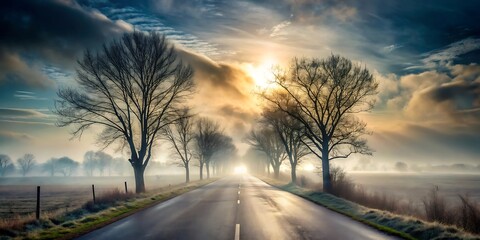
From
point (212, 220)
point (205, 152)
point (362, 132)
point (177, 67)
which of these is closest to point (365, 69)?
point (362, 132)

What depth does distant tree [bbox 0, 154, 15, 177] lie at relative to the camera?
17120 centimetres

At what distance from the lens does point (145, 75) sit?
2886 cm

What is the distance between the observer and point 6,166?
592 feet

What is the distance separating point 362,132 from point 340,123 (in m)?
2.94

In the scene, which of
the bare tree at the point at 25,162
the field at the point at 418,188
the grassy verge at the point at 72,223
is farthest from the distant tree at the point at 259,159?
the bare tree at the point at 25,162

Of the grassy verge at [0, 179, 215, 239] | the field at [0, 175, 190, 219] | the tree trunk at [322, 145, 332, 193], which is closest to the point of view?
the grassy verge at [0, 179, 215, 239]

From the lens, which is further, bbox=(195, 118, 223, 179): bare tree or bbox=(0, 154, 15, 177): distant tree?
bbox=(0, 154, 15, 177): distant tree

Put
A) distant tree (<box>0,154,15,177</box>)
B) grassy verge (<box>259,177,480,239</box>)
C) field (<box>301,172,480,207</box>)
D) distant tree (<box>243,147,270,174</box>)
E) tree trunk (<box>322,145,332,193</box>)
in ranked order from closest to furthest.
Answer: grassy verge (<box>259,177,480,239</box>), tree trunk (<box>322,145,332,193</box>), field (<box>301,172,480,207</box>), distant tree (<box>243,147,270,174</box>), distant tree (<box>0,154,15,177</box>)

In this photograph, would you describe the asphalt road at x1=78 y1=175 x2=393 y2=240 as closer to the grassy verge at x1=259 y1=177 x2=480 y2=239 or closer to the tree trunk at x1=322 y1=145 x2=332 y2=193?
the grassy verge at x1=259 y1=177 x2=480 y2=239

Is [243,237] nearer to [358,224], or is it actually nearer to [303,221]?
[303,221]

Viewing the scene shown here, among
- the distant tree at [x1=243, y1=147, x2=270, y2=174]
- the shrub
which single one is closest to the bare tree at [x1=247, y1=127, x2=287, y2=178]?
the distant tree at [x1=243, y1=147, x2=270, y2=174]

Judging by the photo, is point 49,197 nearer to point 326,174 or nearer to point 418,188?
point 326,174

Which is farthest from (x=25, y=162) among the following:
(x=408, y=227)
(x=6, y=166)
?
(x=408, y=227)

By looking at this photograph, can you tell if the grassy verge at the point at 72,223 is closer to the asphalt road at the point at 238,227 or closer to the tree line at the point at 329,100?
the asphalt road at the point at 238,227
